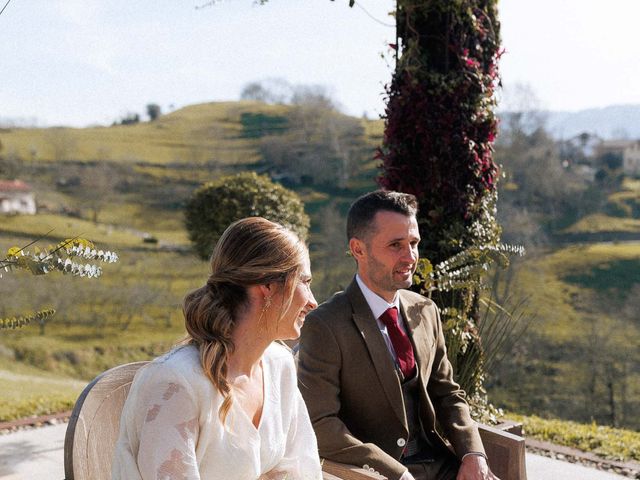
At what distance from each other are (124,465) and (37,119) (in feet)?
189

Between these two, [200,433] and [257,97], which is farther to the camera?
[257,97]

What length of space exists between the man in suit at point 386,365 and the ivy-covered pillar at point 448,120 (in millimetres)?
1878

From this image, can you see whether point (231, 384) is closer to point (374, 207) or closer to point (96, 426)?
point (96, 426)

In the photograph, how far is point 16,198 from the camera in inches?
1471

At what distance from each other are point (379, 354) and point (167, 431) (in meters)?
1.26

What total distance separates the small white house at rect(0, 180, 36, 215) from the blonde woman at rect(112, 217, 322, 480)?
36879 mm

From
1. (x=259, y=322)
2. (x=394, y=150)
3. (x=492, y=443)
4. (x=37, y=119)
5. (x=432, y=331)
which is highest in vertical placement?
(x=37, y=119)

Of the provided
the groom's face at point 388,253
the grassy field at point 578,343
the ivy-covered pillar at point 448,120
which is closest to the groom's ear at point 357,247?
the groom's face at point 388,253

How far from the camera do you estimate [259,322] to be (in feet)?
5.92

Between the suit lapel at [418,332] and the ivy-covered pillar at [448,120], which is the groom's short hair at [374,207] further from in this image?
the ivy-covered pillar at [448,120]

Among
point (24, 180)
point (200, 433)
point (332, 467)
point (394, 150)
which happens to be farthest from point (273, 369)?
point (24, 180)

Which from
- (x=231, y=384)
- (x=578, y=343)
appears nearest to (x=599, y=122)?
(x=578, y=343)

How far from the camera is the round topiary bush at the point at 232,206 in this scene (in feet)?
35.3

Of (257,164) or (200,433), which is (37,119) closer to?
(257,164)
